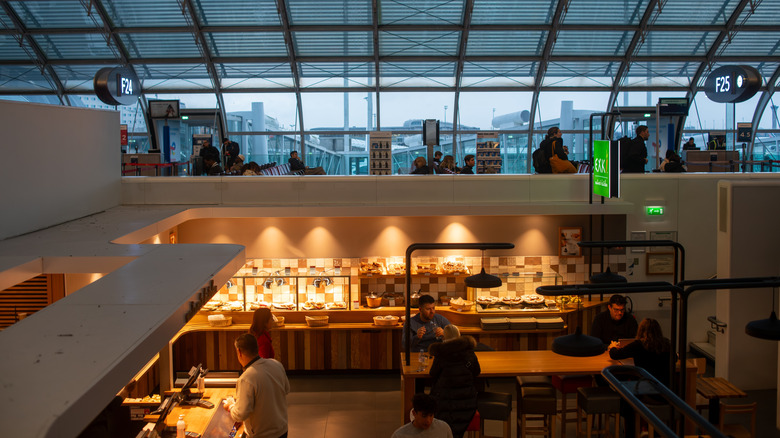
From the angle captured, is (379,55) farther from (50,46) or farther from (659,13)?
(50,46)

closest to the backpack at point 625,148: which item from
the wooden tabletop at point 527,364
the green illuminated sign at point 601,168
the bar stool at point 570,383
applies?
the green illuminated sign at point 601,168

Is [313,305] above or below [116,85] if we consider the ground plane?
below

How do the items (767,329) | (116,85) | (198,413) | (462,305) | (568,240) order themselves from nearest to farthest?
1. (767,329)
2. (198,413)
3. (462,305)
4. (568,240)
5. (116,85)

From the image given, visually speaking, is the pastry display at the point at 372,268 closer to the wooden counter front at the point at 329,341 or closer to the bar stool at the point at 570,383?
the wooden counter front at the point at 329,341

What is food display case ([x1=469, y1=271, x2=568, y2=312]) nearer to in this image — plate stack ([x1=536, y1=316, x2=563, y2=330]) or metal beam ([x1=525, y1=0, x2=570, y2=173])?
plate stack ([x1=536, y1=316, x2=563, y2=330])

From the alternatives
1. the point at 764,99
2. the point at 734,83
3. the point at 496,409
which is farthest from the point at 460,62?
the point at 496,409

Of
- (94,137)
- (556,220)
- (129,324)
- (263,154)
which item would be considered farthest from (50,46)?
(129,324)

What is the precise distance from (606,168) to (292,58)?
36.8ft

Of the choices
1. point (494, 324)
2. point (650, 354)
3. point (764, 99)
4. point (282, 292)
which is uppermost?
point (764, 99)

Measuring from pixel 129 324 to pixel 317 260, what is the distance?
21.5 ft

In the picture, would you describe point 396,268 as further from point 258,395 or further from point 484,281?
point 258,395

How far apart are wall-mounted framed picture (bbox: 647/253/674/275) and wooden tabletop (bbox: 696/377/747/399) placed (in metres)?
3.36

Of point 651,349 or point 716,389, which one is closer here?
point 651,349

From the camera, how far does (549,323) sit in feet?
A: 31.1
